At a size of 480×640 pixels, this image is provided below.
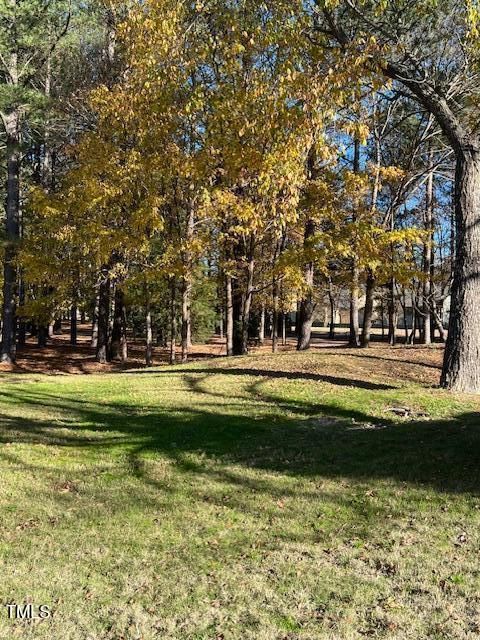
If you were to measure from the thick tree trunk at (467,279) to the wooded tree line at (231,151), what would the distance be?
0.08 feet

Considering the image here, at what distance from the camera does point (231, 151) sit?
994cm

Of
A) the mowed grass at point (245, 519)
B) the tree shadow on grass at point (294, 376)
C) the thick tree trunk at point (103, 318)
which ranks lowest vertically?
the mowed grass at point (245, 519)

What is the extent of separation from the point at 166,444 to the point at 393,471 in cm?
300

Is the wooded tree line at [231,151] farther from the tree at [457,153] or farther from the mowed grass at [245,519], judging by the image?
the mowed grass at [245,519]

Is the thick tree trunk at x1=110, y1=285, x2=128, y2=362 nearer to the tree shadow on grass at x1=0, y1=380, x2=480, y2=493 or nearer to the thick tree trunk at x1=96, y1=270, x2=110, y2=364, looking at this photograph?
the thick tree trunk at x1=96, y1=270, x2=110, y2=364

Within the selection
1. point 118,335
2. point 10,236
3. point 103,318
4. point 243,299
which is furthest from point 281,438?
point 118,335

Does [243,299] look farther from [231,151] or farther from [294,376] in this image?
[231,151]

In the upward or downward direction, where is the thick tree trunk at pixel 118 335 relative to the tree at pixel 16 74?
downward

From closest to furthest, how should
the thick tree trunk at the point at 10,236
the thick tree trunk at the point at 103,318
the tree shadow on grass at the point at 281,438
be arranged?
the tree shadow on grass at the point at 281,438
the thick tree trunk at the point at 10,236
the thick tree trunk at the point at 103,318

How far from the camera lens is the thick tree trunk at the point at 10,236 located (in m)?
19.4

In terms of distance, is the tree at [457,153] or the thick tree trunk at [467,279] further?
the thick tree trunk at [467,279]

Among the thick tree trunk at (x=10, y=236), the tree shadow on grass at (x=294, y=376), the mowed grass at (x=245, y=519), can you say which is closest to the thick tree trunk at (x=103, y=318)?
the thick tree trunk at (x=10, y=236)

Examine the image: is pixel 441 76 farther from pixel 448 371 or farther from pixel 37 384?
pixel 37 384

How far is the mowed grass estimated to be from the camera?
3523 mm
